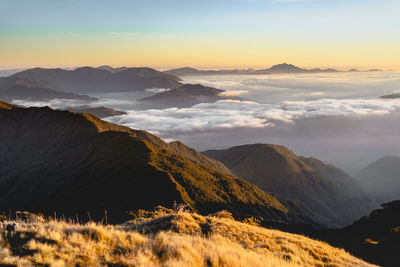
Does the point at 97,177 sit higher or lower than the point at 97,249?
lower

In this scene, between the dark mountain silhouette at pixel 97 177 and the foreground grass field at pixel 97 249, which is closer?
the foreground grass field at pixel 97 249

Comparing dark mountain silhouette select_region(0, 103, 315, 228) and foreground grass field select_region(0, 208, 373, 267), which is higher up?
foreground grass field select_region(0, 208, 373, 267)

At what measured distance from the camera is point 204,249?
1115 cm

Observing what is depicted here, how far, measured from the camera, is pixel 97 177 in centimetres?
7988

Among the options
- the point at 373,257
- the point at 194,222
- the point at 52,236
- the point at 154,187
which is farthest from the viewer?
the point at 154,187

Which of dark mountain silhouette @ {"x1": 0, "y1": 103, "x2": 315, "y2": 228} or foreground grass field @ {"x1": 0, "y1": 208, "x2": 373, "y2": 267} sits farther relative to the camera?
dark mountain silhouette @ {"x1": 0, "y1": 103, "x2": 315, "y2": 228}

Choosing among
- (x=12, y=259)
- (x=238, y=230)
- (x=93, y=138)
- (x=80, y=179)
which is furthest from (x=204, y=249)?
(x=93, y=138)

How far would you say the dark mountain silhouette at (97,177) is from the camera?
67000mm

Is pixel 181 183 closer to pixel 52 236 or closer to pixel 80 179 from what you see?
pixel 80 179

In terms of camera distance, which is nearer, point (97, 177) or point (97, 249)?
point (97, 249)

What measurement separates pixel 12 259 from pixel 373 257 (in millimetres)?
23365

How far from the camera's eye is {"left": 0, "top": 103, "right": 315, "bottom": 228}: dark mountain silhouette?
67000 mm

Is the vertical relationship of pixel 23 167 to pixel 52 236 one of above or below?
below

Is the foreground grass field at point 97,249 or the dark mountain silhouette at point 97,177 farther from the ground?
the foreground grass field at point 97,249
